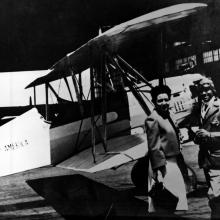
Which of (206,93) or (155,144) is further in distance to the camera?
(206,93)

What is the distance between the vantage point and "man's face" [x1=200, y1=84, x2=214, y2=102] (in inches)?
171

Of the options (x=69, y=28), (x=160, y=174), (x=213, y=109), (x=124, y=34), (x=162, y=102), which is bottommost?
(x=160, y=174)

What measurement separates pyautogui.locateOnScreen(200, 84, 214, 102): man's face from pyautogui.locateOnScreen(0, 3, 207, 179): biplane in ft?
2.18

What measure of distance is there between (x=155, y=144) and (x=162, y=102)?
0.53 meters

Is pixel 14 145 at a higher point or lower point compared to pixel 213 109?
lower

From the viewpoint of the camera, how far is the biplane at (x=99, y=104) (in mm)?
4105

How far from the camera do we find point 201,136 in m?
4.36

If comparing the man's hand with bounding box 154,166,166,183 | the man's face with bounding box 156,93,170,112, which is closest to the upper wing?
the man's face with bounding box 156,93,170,112

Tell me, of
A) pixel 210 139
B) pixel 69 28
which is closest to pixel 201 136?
pixel 210 139

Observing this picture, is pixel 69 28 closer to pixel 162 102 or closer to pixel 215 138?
pixel 162 102

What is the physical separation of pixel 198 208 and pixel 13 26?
11.0 feet

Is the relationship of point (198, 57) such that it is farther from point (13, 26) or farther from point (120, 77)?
point (13, 26)

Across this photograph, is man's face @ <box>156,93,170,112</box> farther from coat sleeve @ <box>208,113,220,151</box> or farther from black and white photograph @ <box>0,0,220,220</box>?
coat sleeve @ <box>208,113,220,151</box>

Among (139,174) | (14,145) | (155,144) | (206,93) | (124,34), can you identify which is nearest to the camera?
(124,34)
